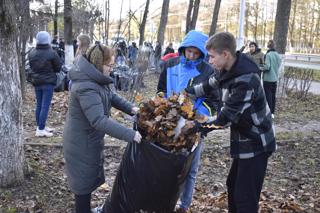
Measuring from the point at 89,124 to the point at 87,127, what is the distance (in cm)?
3

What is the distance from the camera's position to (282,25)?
12.3 metres

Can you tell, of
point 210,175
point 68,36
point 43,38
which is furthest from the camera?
point 68,36

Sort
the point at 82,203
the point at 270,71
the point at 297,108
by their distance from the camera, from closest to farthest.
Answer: the point at 82,203 < the point at 270,71 < the point at 297,108

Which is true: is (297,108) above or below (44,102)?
below

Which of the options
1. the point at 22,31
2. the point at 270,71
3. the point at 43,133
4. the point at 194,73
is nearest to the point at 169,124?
the point at 194,73

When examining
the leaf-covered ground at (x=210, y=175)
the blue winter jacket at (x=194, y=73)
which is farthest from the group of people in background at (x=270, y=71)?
the blue winter jacket at (x=194, y=73)

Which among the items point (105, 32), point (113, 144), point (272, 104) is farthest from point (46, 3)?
point (113, 144)

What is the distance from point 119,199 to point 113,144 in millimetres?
2646

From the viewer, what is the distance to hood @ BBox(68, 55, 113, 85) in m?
2.78

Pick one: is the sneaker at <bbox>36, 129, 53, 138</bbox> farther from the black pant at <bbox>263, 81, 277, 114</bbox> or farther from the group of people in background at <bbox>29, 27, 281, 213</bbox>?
the black pant at <bbox>263, 81, 277, 114</bbox>

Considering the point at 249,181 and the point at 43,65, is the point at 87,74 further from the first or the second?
the point at 43,65

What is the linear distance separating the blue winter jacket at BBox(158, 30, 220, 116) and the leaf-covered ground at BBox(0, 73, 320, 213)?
1080 mm

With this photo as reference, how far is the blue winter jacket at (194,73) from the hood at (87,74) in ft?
2.41

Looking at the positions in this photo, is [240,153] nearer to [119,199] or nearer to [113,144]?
[119,199]
